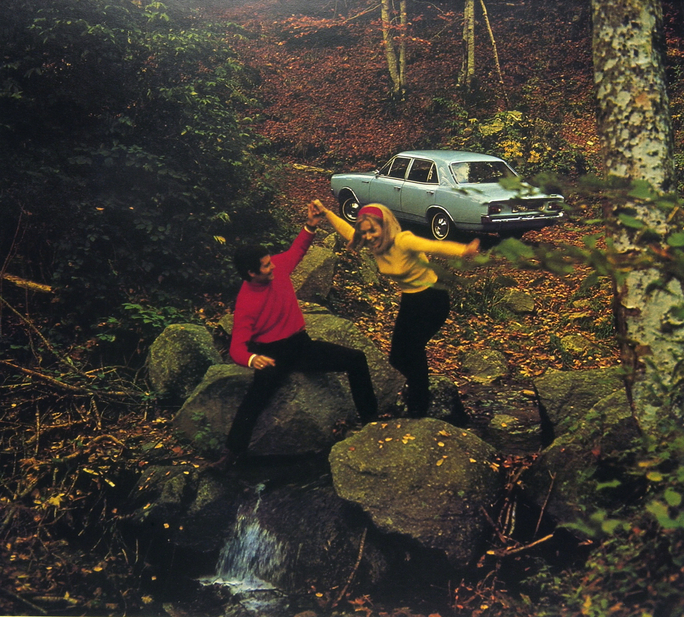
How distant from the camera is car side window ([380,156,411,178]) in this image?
504 cm

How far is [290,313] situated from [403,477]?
142 cm

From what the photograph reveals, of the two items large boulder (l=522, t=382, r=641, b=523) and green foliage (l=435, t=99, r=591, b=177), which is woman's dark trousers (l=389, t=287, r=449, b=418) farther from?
green foliage (l=435, t=99, r=591, b=177)

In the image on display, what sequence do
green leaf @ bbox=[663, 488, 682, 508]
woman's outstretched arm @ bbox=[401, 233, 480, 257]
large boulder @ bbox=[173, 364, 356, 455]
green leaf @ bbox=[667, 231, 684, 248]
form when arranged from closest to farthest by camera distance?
green leaf @ bbox=[667, 231, 684, 248], green leaf @ bbox=[663, 488, 682, 508], woman's outstretched arm @ bbox=[401, 233, 480, 257], large boulder @ bbox=[173, 364, 356, 455]

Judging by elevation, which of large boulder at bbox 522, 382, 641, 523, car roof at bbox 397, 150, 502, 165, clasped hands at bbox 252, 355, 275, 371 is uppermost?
car roof at bbox 397, 150, 502, 165

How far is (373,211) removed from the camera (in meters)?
4.25

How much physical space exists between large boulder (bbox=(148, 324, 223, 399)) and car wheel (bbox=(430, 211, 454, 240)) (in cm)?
217

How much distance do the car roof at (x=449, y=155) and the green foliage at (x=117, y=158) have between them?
1382 mm

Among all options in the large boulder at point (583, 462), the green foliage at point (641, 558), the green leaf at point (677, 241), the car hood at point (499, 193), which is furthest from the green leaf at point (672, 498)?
the car hood at point (499, 193)

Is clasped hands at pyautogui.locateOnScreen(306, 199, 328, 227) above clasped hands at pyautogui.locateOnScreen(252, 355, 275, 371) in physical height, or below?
above

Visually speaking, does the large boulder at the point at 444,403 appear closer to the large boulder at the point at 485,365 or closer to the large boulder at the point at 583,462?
the large boulder at the point at 485,365

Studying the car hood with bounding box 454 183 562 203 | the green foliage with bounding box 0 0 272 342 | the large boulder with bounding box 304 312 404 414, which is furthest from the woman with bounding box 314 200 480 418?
the green foliage with bounding box 0 0 272 342

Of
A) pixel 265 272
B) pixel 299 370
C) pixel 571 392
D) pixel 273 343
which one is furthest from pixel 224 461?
pixel 571 392

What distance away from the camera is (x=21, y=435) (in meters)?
4.78

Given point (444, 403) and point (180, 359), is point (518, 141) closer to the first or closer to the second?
point (444, 403)
